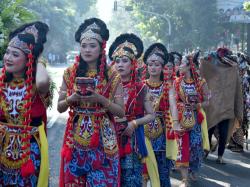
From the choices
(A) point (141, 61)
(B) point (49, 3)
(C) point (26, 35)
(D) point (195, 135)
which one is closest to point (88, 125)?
(C) point (26, 35)

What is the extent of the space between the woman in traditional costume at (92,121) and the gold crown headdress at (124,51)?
0.79 m

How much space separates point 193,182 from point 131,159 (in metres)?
3.07

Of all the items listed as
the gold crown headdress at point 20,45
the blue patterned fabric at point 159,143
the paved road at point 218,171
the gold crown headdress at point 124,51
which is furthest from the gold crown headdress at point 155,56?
the gold crown headdress at point 20,45

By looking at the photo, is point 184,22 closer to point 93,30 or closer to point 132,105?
point 132,105

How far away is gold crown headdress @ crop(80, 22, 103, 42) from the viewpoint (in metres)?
4.66

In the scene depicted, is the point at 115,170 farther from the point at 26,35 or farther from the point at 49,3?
the point at 49,3

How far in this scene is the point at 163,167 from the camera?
6.57 metres

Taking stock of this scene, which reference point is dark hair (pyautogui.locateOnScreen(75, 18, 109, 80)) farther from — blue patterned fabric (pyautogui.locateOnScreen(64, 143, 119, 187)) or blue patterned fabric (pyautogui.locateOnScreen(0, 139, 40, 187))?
blue patterned fabric (pyautogui.locateOnScreen(0, 139, 40, 187))

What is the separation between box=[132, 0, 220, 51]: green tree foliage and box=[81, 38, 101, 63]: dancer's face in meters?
35.3

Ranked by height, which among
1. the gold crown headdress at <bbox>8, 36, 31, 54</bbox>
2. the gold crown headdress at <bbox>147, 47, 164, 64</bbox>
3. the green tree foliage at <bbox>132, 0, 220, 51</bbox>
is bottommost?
the gold crown headdress at <bbox>147, 47, 164, 64</bbox>

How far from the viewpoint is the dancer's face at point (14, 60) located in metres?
4.22

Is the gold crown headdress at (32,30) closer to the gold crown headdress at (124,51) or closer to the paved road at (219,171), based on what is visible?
→ the gold crown headdress at (124,51)

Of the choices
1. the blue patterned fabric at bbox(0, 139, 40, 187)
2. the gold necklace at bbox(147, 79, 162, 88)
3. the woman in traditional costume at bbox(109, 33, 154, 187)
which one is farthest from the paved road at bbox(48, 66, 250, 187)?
the blue patterned fabric at bbox(0, 139, 40, 187)

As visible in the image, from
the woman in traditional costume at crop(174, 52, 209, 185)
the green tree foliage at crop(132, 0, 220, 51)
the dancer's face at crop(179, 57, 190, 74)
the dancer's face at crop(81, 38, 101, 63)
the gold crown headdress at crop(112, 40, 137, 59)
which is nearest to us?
the dancer's face at crop(81, 38, 101, 63)
